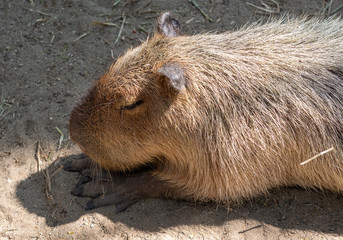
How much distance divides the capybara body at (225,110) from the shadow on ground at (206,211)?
0.23m

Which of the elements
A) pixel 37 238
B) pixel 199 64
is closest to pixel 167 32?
→ pixel 199 64

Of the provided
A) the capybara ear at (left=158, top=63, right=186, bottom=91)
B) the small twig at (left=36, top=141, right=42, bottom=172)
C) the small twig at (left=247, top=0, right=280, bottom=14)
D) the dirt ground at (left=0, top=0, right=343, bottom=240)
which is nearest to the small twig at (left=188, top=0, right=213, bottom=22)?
the dirt ground at (left=0, top=0, right=343, bottom=240)

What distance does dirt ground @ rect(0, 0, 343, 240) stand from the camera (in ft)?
11.4

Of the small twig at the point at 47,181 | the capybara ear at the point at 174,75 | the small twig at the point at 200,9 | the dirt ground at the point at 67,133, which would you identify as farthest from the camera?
the small twig at the point at 200,9

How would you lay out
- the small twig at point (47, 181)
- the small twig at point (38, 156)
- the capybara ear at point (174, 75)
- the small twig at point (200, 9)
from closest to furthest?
A: the capybara ear at point (174, 75) < the small twig at point (47, 181) < the small twig at point (38, 156) < the small twig at point (200, 9)

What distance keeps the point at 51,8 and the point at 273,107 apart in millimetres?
3308

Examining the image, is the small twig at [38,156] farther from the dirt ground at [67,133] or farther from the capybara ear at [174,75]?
the capybara ear at [174,75]

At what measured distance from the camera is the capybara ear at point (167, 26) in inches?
137

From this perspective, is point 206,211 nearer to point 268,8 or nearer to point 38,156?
point 38,156

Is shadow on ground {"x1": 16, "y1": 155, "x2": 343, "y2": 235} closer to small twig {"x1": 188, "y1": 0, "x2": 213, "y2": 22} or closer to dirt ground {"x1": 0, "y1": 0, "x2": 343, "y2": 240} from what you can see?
dirt ground {"x1": 0, "y1": 0, "x2": 343, "y2": 240}

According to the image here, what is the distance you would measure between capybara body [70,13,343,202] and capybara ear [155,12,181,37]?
3cm

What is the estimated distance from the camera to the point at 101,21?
514 centimetres

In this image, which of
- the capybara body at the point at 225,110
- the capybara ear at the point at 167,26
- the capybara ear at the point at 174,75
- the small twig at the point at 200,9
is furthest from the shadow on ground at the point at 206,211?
the small twig at the point at 200,9

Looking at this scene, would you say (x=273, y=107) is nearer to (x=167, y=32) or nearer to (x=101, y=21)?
(x=167, y=32)
